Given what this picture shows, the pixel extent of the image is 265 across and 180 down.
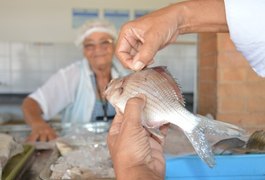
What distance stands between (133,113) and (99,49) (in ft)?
5.29

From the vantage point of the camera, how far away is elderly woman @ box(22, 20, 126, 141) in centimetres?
223

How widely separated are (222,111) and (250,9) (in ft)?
4.17

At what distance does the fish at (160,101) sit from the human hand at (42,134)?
3.10 ft

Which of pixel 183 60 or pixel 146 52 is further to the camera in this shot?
pixel 183 60

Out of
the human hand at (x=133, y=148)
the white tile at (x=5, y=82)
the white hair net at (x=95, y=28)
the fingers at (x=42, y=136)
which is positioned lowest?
the white tile at (x=5, y=82)

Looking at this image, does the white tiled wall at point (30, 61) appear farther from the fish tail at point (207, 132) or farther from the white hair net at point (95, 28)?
the fish tail at point (207, 132)

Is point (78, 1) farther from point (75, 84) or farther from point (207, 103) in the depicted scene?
point (207, 103)

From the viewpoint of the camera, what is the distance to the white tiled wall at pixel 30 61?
142 inches

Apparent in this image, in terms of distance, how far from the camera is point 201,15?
0.83 meters

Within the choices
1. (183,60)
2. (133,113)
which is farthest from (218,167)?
(183,60)

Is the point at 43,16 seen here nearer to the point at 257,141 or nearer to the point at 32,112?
the point at 32,112

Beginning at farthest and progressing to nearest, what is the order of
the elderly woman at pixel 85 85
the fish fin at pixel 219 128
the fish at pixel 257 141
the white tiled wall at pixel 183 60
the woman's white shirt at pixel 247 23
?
the white tiled wall at pixel 183 60, the elderly woman at pixel 85 85, the fish at pixel 257 141, the woman's white shirt at pixel 247 23, the fish fin at pixel 219 128

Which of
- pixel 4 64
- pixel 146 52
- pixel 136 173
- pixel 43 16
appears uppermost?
pixel 43 16

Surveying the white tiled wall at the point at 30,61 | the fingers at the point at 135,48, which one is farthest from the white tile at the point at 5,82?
the fingers at the point at 135,48
